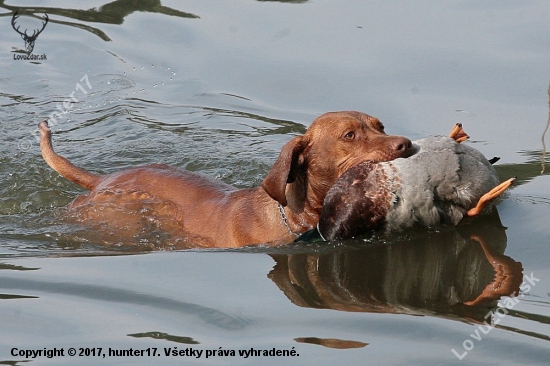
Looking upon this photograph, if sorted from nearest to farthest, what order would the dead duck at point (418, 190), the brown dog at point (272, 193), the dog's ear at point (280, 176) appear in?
the dead duck at point (418, 190)
the dog's ear at point (280, 176)
the brown dog at point (272, 193)

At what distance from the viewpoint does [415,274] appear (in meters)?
6.00

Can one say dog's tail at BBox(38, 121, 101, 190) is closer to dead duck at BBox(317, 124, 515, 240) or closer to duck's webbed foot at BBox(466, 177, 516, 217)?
dead duck at BBox(317, 124, 515, 240)

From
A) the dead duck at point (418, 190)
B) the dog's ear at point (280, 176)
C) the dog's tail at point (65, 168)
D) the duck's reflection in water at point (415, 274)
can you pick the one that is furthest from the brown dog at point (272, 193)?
the duck's reflection in water at point (415, 274)

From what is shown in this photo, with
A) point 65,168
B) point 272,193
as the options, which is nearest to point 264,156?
point 65,168

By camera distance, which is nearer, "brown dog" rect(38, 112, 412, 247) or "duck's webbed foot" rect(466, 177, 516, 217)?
"duck's webbed foot" rect(466, 177, 516, 217)

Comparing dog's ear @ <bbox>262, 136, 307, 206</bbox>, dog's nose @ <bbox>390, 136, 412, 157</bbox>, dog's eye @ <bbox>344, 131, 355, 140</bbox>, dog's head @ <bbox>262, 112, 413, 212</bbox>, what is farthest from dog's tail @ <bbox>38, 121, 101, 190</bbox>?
dog's nose @ <bbox>390, 136, 412, 157</bbox>

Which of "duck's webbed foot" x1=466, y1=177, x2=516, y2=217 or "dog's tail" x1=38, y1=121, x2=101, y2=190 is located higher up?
"duck's webbed foot" x1=466, y1=177, x2=516, y2=217

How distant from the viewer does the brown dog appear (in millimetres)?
6824

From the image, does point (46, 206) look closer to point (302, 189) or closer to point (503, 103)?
point (302, 189)

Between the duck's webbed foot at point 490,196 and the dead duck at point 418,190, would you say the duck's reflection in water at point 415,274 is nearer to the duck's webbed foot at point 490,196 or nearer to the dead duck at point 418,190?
the dead duck at point 418,190

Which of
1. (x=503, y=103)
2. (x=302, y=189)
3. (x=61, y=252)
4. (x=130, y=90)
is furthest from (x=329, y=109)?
(x=61, y=252)

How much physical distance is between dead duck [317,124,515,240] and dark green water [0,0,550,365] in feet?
0.82

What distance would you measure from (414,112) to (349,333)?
17.0ft

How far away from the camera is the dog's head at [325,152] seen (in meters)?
6.93
